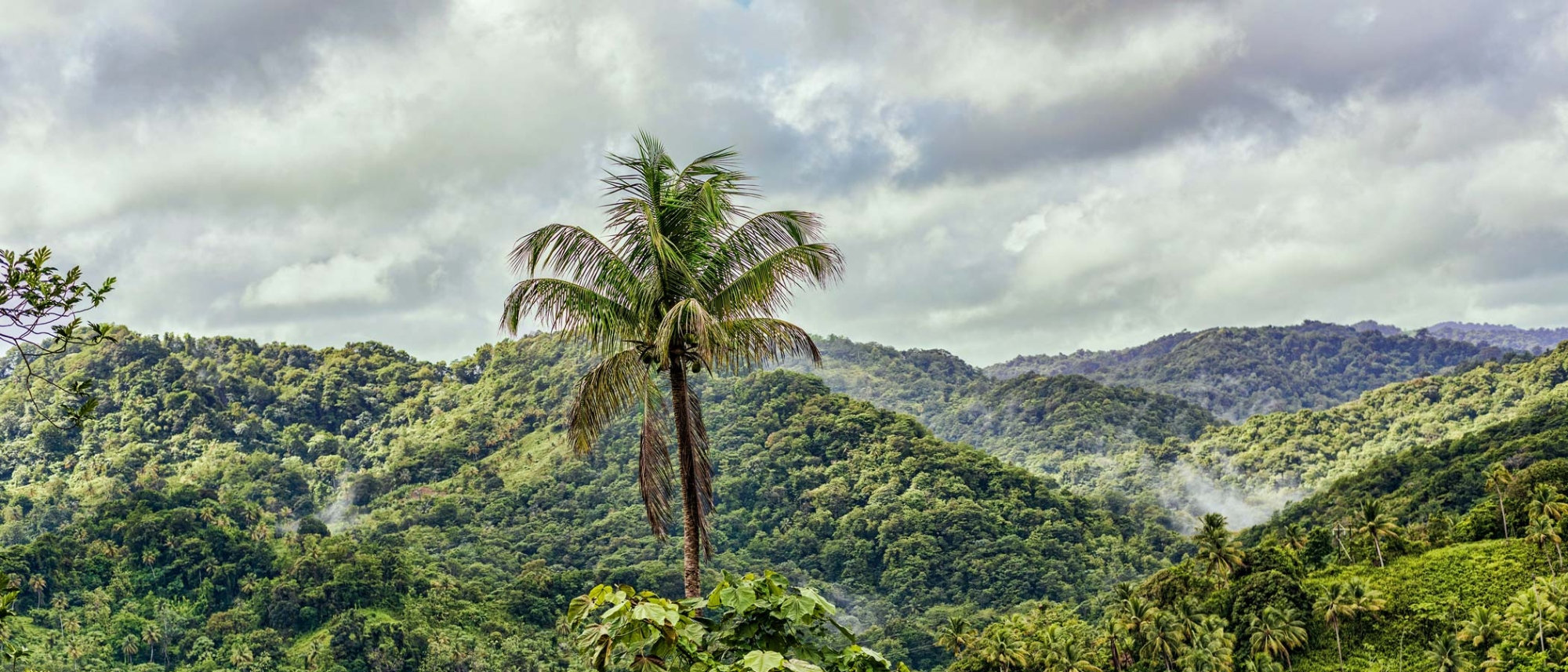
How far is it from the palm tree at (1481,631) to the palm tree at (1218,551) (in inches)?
413

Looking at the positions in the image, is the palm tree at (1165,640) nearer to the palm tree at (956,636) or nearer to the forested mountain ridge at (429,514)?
the palm tree at (956,636)

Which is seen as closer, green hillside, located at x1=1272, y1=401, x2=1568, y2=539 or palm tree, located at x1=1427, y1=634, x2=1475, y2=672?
palm tree, located at x1=1427, y1=634, x2=1475, y2=672

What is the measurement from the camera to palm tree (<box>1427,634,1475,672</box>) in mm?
40594

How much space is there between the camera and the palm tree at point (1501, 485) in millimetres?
50844

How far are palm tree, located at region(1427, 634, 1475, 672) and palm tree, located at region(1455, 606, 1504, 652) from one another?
0.54 m

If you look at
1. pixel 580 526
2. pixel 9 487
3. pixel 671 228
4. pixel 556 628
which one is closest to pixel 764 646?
pixel 671 228

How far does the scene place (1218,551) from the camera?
175 feet

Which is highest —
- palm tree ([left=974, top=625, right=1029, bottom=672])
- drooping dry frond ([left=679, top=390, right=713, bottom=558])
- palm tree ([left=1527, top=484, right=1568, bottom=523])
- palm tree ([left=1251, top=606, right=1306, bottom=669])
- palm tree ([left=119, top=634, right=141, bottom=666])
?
drooping dry frond ([left=679, top=390, right=713, bottom=558])

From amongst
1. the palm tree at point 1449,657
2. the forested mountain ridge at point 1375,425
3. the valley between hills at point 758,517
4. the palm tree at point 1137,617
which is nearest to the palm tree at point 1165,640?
the valley between hills at point 758,517

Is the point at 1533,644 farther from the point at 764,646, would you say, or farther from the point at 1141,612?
the point at 764,646

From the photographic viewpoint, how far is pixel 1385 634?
46781 mm

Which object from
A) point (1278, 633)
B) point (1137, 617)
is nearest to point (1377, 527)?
point (1278, 633)

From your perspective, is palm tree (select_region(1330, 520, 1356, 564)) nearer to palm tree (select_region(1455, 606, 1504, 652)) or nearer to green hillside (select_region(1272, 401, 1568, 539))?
green hillside (select_region(1272, 401, 1568, 539))

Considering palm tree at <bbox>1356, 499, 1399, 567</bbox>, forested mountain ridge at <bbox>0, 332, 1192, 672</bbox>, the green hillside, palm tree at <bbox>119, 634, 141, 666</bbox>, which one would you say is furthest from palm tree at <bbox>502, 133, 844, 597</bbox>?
palm tree at <bbox>119, 634, 141, 666</bbox>
